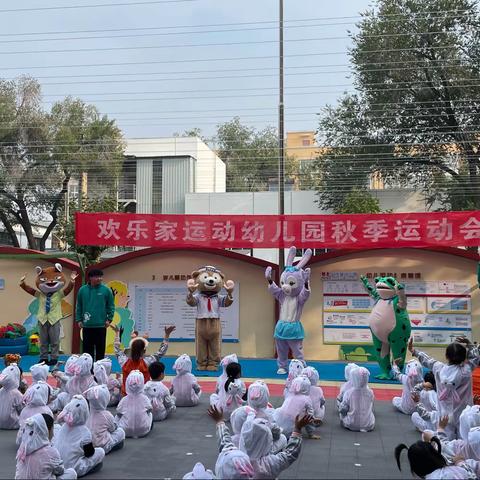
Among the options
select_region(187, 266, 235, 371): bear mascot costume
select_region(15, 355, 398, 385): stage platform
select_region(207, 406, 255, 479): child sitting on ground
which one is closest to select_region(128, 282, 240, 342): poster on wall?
select_region(15, 355, 398, 385): stage platform

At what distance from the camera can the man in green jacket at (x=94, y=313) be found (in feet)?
28.1

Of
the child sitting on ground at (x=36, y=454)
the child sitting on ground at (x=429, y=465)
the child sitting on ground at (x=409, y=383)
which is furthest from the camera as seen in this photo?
the child sitting on ground at (x=409, y=383)

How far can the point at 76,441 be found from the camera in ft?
15.0

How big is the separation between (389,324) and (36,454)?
6.04 metres

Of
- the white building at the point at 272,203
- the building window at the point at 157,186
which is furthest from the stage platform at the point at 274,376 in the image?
the building window at the point at 157,186

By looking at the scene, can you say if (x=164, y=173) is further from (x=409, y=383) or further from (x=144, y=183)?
(x=409, y=383)

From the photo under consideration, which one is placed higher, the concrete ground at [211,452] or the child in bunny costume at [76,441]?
the child in bunny costume at [76,441]

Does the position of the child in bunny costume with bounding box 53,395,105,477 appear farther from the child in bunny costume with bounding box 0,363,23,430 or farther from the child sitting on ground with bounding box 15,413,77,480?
the child in bunny costume with bounding box 0,363,23,430

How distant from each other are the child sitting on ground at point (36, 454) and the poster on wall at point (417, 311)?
713 cm

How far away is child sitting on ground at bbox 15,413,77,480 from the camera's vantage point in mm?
3984

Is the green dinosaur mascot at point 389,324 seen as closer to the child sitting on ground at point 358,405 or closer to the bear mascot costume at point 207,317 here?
the bear mascot costume at point 207,317

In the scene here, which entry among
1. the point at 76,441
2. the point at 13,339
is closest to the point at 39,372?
the point at 76,441

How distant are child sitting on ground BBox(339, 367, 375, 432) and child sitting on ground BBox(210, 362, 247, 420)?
111cm

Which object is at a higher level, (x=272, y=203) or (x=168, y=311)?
(x=272, y=203)
